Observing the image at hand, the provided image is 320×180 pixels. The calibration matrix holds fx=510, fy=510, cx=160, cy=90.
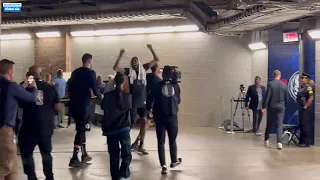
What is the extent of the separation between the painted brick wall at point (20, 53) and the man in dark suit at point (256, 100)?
8948 millimetres

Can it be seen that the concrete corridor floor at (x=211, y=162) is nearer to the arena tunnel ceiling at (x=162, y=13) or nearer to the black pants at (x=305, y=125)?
the black pants at (x=305, y=125)

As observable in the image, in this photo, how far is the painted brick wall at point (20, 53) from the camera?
64.3 ft

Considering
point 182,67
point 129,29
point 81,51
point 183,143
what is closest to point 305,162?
point 183,143

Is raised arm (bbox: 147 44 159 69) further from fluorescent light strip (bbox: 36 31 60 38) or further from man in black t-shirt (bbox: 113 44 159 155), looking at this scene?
fluorescent light strip (bbox: 36 31 60 38)

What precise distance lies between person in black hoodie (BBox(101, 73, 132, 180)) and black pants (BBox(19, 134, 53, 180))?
800 mm

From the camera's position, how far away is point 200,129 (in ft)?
54.1

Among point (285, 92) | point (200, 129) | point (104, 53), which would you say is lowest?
point (200, 129)

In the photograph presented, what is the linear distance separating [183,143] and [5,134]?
23.2 feet

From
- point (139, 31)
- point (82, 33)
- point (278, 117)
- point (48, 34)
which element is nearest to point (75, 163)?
point (278, 117)

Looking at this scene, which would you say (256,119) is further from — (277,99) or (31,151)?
(31,151)

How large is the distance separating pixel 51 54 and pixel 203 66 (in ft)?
19.0

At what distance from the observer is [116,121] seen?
6891 mm

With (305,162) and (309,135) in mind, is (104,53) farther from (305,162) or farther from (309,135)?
(305,162)

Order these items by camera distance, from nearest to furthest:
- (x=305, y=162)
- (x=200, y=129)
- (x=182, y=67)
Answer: (x=305, y=162)
(x=200, y=129)
(x=182, y=67)
